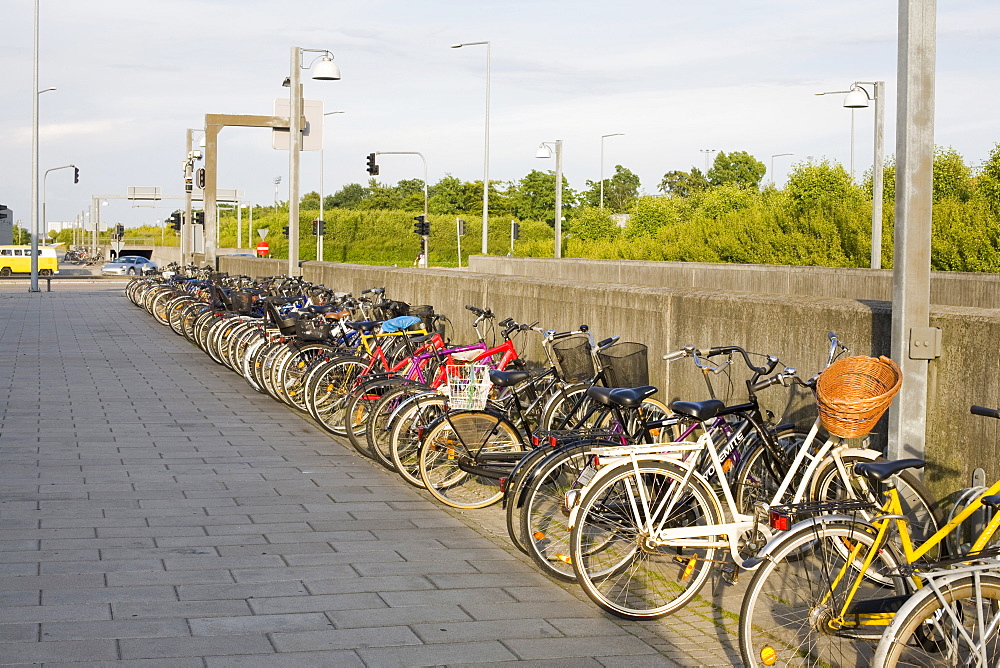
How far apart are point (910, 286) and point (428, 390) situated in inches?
132

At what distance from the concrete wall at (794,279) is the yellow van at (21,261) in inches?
1425

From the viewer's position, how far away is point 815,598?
163 inches

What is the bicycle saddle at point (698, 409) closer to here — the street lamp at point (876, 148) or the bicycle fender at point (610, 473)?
the bicycle fender at point (610, 473)

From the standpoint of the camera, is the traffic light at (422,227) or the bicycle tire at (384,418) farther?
the traffic light at (422,227)

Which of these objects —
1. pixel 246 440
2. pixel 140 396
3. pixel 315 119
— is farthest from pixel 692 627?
pixel 315 119

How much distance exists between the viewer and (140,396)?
12445 mm

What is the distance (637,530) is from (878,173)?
19201mm

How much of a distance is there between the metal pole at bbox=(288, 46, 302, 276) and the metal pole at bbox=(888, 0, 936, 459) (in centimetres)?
1607

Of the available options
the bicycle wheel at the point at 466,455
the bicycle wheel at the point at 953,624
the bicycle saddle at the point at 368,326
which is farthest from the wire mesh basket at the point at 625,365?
the bicycle saddle at the point at 368,326

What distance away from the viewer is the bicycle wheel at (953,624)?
3.58 meters

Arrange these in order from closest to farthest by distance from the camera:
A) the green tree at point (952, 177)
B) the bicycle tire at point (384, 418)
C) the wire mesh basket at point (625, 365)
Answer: the wire mesh basket at point (625, 365), the bicycle tire at point (384, 418), the green tree at point (952, 177)

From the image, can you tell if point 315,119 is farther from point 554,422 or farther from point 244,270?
point 554,422

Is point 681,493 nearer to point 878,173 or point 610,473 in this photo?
point 610,473

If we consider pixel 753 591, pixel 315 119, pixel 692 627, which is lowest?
pixel 692 627
